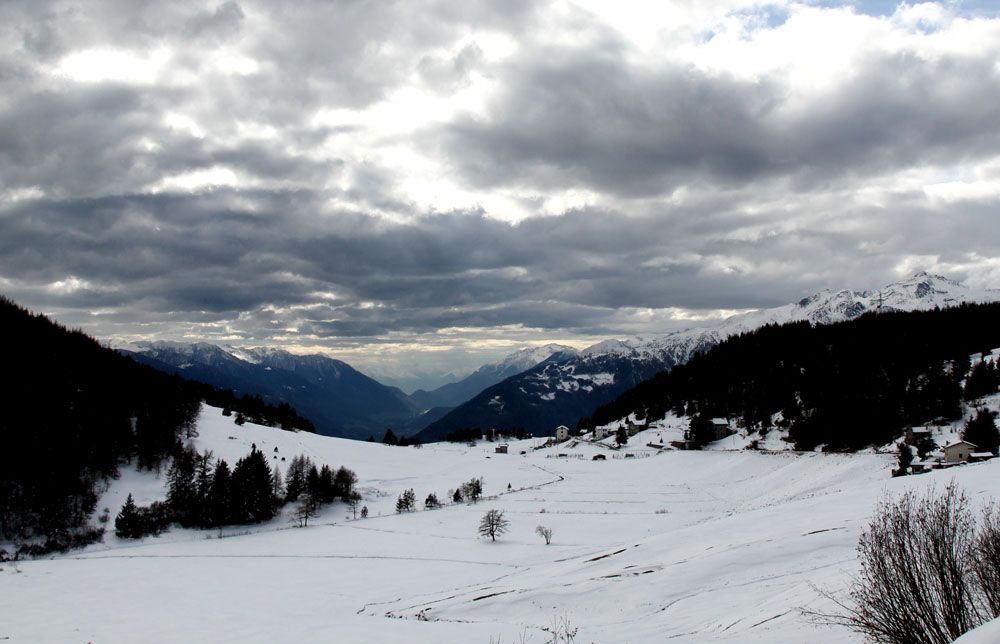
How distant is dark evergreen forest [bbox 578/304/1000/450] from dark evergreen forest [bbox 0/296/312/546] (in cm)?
11376

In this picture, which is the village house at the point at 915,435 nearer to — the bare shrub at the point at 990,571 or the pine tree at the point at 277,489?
the bare shrub at the point at 990,571

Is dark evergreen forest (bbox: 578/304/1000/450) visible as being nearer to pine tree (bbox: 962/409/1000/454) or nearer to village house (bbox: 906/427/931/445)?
village house (bbox: 906/427/931/445)

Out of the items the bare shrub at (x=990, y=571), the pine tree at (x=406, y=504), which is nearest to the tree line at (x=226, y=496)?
the pine tree at (x=406, y=504)

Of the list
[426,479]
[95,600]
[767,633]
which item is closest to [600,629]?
[767,633]

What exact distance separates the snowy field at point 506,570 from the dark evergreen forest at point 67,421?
5.79m

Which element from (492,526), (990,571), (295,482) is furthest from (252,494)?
(990,571)

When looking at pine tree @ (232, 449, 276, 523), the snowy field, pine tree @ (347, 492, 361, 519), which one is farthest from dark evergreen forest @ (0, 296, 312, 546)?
pine tree @ (347, 492, 361, 519)

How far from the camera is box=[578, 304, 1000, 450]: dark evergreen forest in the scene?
96188 mm

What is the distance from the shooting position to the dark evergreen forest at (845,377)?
96.2 meters

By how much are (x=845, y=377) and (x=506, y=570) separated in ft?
335

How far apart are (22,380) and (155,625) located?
81928mm

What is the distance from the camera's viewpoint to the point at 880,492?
41812 mm

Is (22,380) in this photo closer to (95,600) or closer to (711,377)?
(95,600)

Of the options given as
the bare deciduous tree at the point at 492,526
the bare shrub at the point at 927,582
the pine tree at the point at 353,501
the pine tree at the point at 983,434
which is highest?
the bare shrub at the point at 927,582
